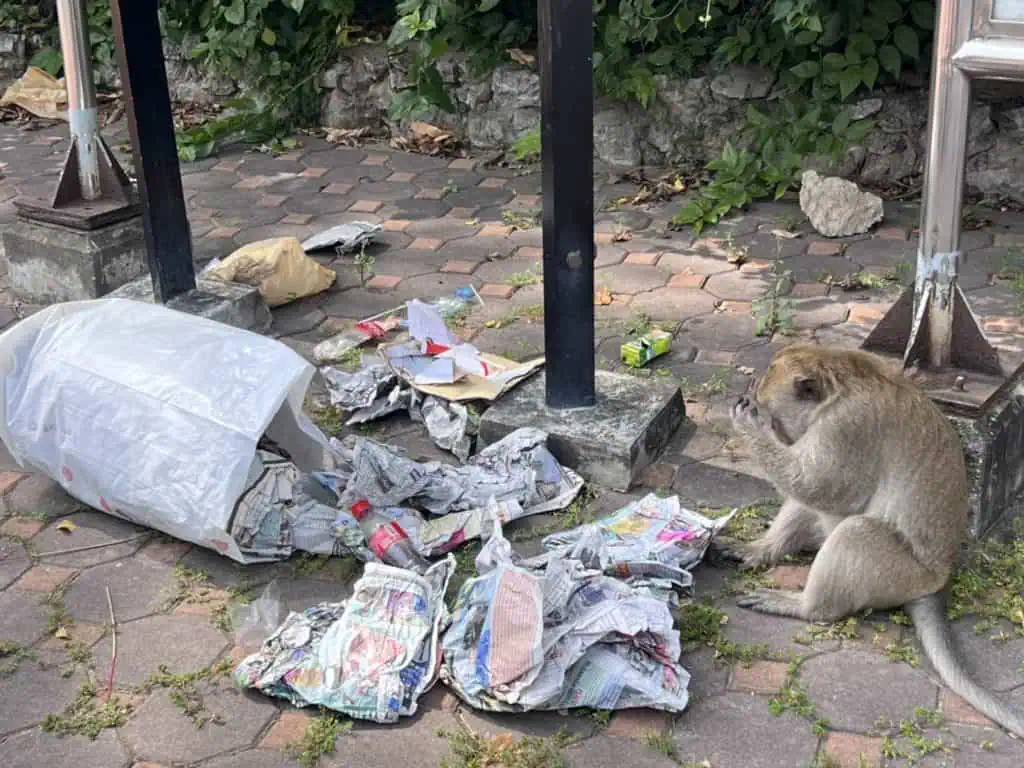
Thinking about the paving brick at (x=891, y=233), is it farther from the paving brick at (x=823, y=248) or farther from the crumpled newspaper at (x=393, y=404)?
the crumpled newspaper at (x=393, y=404)

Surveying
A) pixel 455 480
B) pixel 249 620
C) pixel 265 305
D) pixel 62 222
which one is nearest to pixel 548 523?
pixel 455 480

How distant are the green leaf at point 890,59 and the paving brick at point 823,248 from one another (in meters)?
1.12

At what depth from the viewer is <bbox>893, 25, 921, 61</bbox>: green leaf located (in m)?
7.01

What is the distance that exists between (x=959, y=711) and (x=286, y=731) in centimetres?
176

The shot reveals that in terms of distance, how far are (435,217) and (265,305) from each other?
67.1 inches

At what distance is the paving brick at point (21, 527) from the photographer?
14.2ft

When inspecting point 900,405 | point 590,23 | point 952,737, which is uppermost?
point 590,23

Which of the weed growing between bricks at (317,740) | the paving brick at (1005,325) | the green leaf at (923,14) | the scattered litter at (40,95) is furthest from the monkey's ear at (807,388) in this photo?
the scattered litter at (40,95)

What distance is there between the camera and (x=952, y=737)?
328 cm

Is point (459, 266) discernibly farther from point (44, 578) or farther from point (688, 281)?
point (44, 578)

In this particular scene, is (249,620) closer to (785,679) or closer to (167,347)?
(167,347)

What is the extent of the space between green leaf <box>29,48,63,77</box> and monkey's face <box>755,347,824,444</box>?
26.0 feet

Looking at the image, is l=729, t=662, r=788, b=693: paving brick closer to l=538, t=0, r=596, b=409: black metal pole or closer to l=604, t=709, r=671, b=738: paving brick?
l=604, t=709, r=671, b=738: paving brick

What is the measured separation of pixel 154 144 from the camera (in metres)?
5.59
